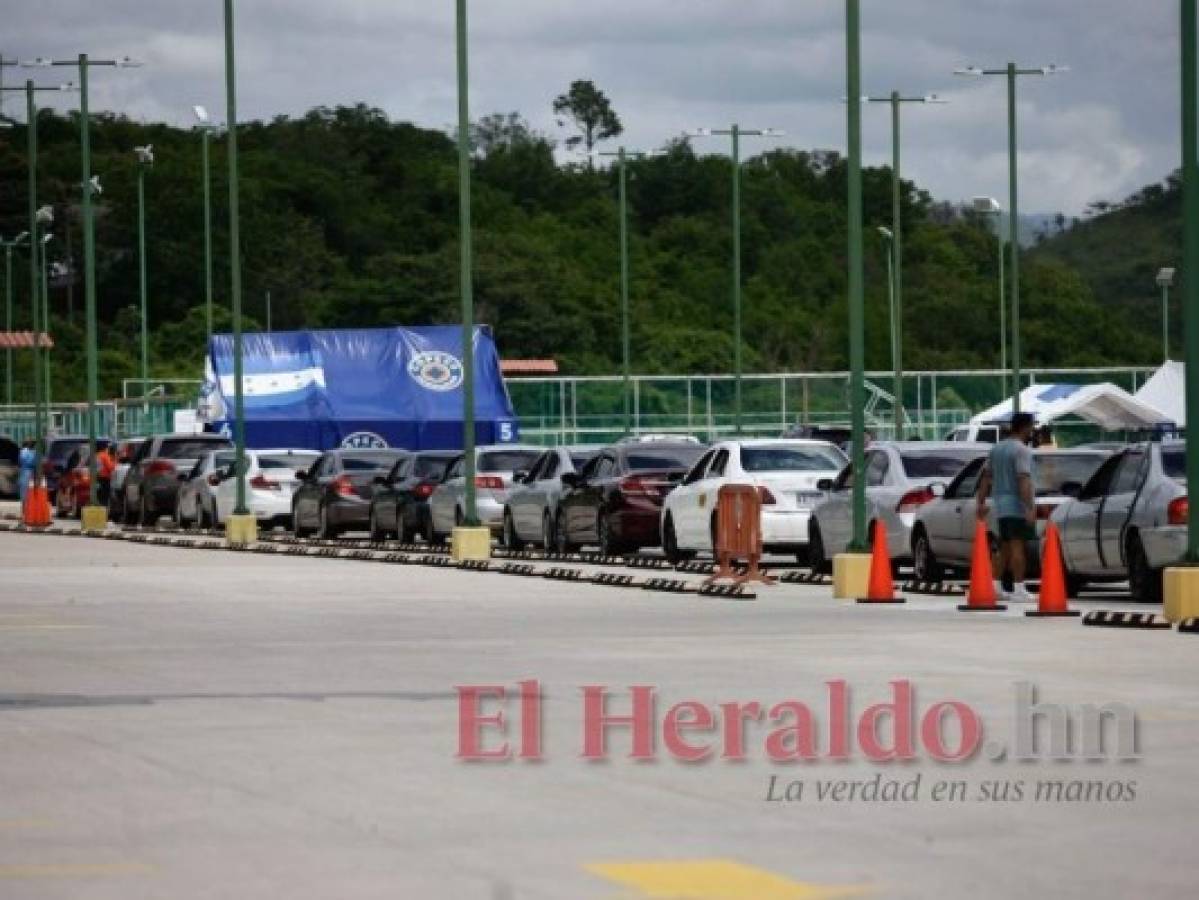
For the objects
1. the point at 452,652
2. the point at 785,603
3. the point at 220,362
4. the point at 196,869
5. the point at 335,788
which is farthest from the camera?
the point at 220,362

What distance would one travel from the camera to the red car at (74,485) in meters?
72.6

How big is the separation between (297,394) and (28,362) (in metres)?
63.5

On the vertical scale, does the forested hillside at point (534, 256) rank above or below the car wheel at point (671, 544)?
above

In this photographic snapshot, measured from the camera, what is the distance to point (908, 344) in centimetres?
13625

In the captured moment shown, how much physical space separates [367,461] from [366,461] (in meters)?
0.02

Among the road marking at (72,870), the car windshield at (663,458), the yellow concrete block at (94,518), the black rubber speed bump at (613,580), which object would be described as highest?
the car windshield at (663,458)

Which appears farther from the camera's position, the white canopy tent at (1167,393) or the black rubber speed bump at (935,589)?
the white canopy tent at (1167,393)

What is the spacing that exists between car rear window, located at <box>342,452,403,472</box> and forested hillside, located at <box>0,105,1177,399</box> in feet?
223

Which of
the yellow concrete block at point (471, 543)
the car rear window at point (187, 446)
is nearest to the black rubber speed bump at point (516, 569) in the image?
the yellow concrete block at point (471, 543)

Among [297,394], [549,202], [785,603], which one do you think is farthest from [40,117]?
[785,603]

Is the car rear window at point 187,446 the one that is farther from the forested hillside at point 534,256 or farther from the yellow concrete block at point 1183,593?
→ the forested hillside at point 534,256

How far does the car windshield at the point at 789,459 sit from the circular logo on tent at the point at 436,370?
1318 inches

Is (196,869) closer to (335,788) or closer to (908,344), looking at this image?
(335,788)

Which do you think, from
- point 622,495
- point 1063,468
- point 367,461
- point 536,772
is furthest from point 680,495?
point 536,772
